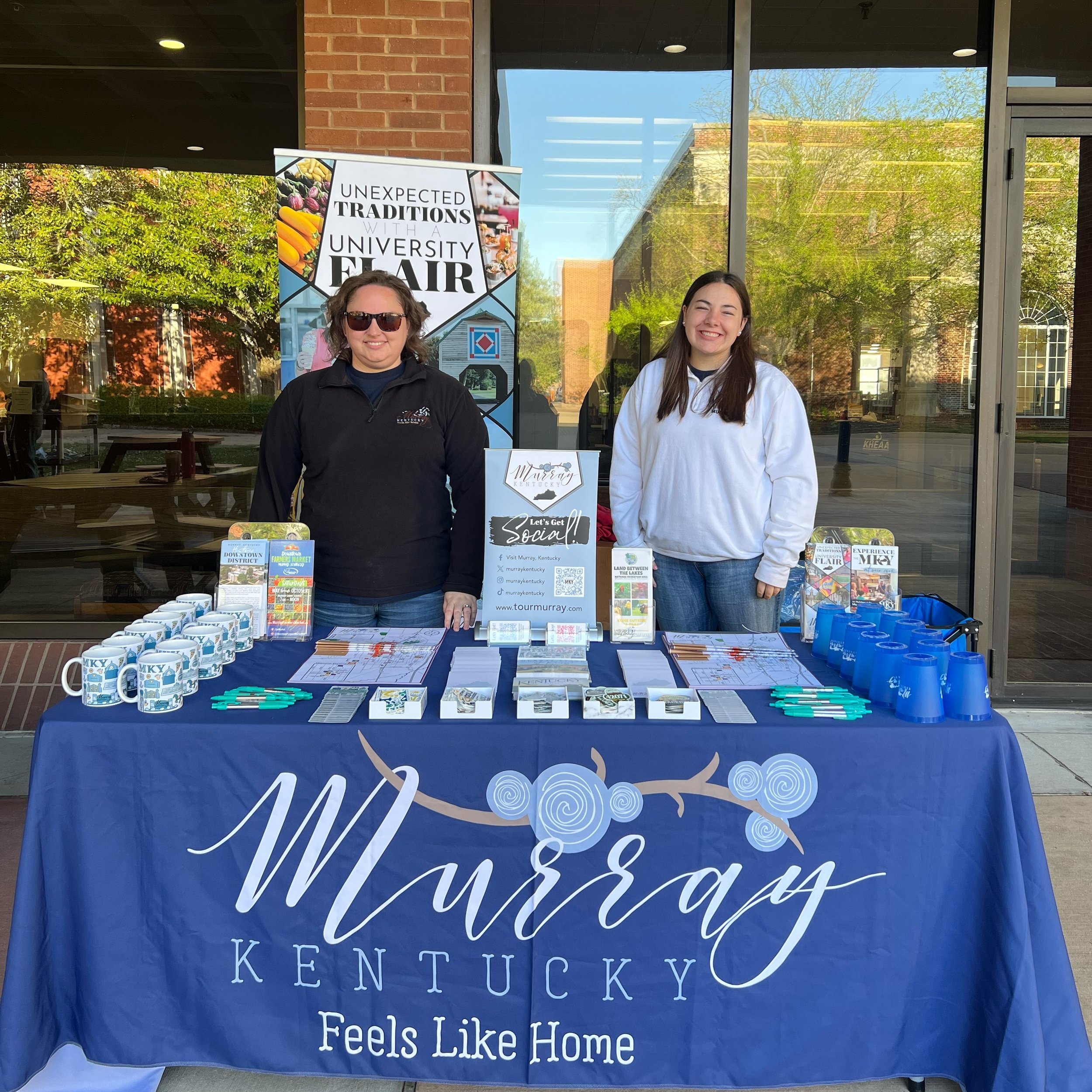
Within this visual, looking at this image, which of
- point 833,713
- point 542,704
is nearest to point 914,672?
point 833,713

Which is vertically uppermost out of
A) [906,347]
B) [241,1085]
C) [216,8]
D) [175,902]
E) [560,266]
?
[216,8]

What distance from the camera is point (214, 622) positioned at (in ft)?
7.38

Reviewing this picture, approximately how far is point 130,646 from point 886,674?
1.52 m

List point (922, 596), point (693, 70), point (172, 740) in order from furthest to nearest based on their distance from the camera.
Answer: point (693, 70), point (922, 596), point (172, 740)

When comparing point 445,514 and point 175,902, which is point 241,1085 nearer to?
point 175,902

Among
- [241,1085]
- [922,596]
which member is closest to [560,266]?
[922,596]

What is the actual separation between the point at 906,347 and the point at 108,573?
4.04m

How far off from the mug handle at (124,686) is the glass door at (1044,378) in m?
3.77

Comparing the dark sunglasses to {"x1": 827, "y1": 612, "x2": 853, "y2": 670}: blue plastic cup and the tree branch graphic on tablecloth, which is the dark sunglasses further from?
{"x1": 827, "y1": 612, "x2": 853, "y2": 670}: blue plastic cup

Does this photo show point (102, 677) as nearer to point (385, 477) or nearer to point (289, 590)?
point (289, 590)

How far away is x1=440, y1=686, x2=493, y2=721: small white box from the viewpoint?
1920mm

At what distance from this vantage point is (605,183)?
4.35 meters

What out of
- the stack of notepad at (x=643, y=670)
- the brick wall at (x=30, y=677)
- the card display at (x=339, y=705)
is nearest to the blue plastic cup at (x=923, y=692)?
the stack of notepad at (x=643, y=670)

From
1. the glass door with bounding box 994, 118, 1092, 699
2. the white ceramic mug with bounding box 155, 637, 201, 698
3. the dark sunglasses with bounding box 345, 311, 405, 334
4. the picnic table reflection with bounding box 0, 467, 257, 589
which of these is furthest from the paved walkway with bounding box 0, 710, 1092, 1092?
the dark sunglasses with bounding box 345, 311, 405, 334
